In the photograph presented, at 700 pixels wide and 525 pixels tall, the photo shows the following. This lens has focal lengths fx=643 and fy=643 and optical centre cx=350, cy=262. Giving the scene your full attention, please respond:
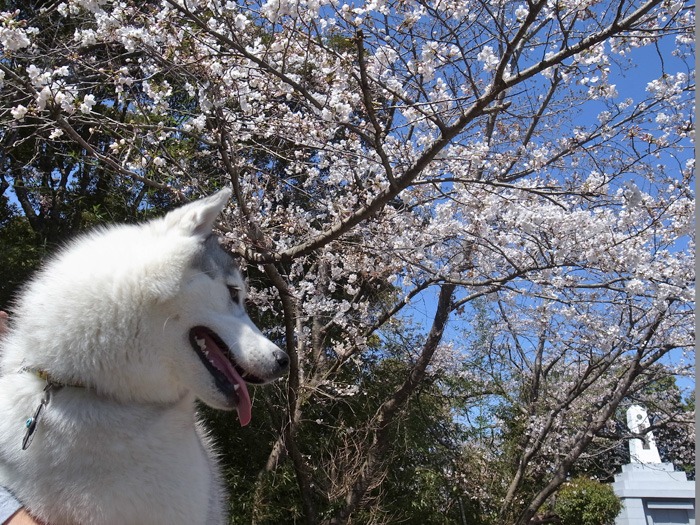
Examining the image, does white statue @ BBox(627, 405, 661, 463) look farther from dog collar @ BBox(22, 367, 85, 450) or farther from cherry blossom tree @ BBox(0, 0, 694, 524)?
dog collar @ BBox(22, 367, 85, 450)

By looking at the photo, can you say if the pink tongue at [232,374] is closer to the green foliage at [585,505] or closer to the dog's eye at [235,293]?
the dog's eye at [235,293]

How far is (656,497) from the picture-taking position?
45.2ft

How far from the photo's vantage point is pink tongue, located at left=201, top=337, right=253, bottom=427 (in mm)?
1604

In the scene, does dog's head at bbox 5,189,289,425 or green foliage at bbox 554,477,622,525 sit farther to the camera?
green foliage at bbox 554,477,622,525

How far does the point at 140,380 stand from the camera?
4.97 feet

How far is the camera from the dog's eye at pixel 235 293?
1.72 meters

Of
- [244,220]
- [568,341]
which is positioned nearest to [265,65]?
[244,220]

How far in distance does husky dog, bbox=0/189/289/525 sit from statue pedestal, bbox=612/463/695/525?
46.4 ft

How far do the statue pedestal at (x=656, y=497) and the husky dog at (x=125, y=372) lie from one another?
556 inches

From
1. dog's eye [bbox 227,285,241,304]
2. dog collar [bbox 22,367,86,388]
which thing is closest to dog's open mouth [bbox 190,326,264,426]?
dog's eye [bbox 227,285,241,304]

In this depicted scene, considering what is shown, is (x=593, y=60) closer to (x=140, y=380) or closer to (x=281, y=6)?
(x=281, y=6)

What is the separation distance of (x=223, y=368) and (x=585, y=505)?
1261 centimetres

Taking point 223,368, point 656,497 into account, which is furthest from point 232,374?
point 656,497

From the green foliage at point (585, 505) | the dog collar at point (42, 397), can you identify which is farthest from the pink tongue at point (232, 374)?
the green foliage at point (585, 505)
